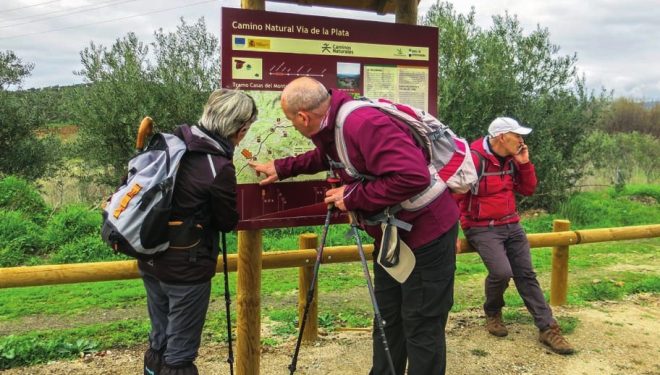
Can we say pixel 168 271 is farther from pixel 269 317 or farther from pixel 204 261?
pixel 269 317

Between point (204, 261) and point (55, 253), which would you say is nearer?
point (204, 261)

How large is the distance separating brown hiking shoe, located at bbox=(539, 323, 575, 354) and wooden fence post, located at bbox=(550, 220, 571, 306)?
112cm

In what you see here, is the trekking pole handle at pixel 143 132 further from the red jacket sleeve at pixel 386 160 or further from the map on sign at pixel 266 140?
the red jacket sleeve at pixel 386 160

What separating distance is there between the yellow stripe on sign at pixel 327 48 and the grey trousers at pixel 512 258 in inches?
62.0

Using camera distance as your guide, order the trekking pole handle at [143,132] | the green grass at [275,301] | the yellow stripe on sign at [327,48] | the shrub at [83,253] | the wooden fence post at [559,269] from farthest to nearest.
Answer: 1. the shrub at [83,253]
2. the wooden fence post at [559,269]
3. the green grass at [275,301]
4. the yellow stripe on sign at [327,48]
5. the trekking pole handle at [143,132]

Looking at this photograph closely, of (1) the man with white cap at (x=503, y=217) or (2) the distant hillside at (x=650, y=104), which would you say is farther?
(2) the distant hillside at (x=650, y=104)

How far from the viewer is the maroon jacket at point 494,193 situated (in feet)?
14.8

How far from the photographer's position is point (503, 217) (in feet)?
14.9

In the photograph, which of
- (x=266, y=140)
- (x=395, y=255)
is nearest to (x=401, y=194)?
(x=395, y=255)

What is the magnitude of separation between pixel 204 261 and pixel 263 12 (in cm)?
164

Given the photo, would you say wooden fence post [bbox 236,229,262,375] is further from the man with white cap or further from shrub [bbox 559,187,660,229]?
shrub [bbox 559,187,660,229]

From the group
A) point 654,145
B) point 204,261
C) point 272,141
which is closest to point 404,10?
point 272,141

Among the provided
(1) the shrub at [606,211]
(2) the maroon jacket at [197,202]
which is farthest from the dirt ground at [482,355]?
(1) the shrub at [606,211]

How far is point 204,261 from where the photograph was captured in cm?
283
